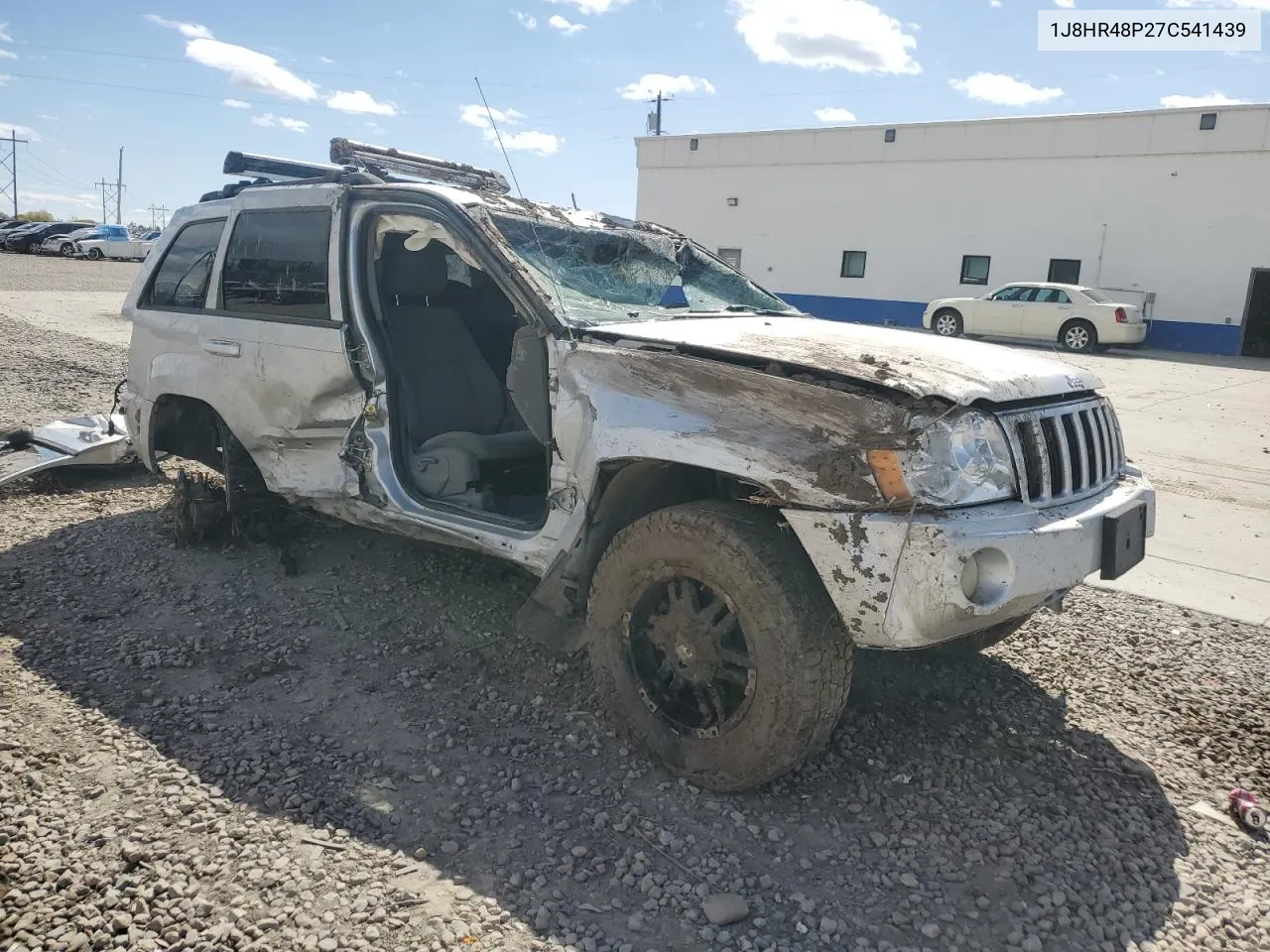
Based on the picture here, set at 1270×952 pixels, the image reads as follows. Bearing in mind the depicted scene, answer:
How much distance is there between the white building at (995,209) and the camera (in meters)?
21.1

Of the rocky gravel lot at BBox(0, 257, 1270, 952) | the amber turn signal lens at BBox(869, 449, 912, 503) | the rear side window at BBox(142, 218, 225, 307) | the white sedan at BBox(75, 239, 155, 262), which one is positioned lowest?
the rocky gravel lot at BBox(0, 257, 1270, 952)

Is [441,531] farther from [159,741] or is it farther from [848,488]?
[848,488]

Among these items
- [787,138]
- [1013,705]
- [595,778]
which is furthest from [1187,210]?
[595,778]

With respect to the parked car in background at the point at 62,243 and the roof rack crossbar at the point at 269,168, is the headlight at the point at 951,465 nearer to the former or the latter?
the roof rack crossbar at the point at 269,168

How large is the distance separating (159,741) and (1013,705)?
122 inches

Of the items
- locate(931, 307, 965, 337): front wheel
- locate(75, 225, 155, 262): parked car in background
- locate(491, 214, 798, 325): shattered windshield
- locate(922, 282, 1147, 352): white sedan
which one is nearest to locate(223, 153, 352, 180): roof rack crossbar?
Result: locate(491, 214, 798, 325): shattered windshield

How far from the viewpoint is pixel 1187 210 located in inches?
847

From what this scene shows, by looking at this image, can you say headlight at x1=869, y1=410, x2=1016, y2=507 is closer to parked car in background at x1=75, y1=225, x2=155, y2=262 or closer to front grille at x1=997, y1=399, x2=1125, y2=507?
front grille at x1=997, y1=399, x2=1125, y2=507

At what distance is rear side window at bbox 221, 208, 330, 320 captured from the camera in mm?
4066

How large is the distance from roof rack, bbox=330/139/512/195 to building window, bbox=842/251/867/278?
2371 centimetres

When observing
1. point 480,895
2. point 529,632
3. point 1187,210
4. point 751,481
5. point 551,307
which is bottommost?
point 480,895

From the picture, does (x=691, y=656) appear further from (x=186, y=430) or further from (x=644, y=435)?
(x=186, y=430)

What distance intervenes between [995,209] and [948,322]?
4.80m

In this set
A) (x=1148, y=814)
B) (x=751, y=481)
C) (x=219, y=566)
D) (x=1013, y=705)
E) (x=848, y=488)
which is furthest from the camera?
(x=219, y=566)
